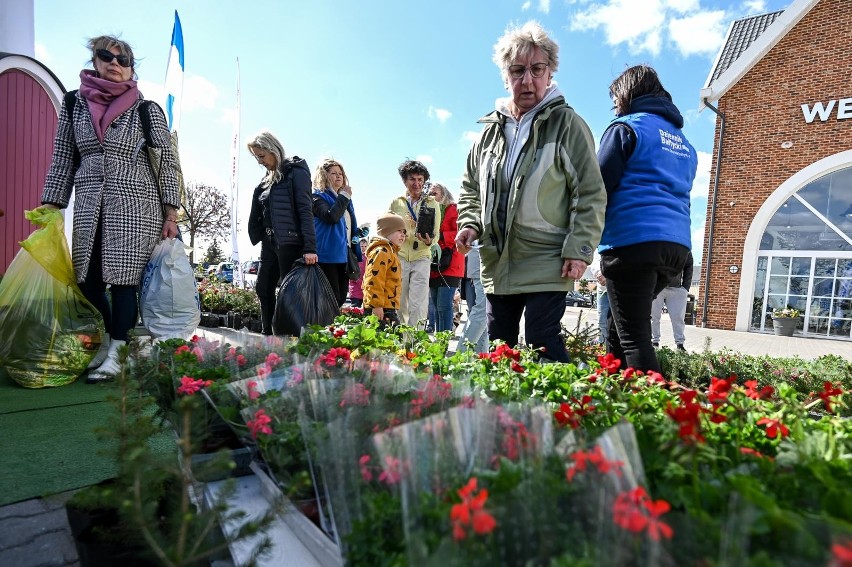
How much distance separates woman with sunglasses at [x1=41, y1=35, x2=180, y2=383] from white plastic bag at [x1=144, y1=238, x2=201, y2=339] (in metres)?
0.07

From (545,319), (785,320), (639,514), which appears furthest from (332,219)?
(785,320)

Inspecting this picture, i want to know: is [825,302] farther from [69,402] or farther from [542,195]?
[69,402]

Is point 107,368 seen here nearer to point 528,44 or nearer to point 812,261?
point 528,44

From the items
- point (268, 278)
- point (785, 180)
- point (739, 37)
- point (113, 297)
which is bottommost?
point (113, 297)

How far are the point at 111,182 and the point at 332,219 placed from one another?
6.21 feet

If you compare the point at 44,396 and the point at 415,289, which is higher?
the point at 415,289

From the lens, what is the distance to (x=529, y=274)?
7.72 feet

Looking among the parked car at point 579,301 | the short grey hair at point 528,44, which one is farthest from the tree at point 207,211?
the short grey hair at point 528,44

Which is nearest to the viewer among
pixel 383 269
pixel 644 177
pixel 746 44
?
pixel 644 177

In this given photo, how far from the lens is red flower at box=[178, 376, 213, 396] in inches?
63.9

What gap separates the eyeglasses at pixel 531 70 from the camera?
239 cm

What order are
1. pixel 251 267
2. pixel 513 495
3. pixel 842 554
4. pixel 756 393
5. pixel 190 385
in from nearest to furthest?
pixel 842 554
pixel 513 495
pixel 756 393
pixel 190 385
pixel 251 267

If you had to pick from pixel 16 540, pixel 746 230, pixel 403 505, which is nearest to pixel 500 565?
pixel 403 505

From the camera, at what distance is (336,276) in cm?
495
